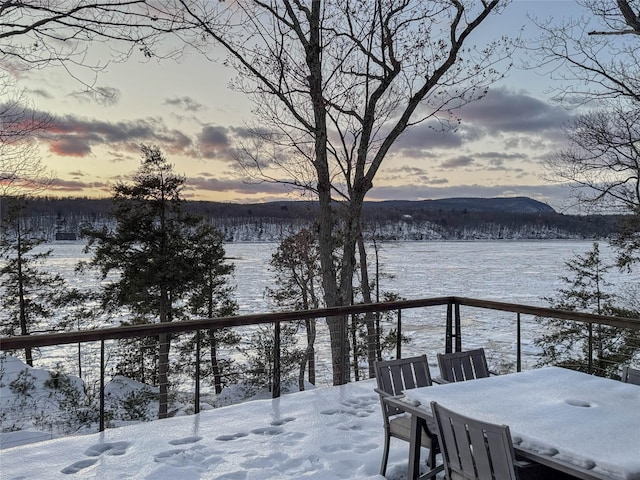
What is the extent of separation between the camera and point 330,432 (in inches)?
145

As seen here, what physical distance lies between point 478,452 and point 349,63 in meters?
6.61

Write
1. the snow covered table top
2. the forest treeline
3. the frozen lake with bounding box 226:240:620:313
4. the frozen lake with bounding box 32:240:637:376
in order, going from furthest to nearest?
1. the frozen lake with bounding box 226:240:620:313
2. the frozen lake with bounding box 32:240:637:376
3. the forest treeline
4. the snow covered table top

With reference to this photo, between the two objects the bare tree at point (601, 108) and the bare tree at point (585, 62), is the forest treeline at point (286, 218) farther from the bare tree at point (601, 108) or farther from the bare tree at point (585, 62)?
the bare tree at point (585, 62)

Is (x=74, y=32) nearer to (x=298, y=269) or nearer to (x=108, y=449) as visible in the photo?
(x=108, y=449)

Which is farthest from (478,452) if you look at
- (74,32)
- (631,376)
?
(74,32)

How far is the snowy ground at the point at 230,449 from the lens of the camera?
3.00 m

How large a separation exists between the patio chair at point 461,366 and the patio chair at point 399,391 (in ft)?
0.69

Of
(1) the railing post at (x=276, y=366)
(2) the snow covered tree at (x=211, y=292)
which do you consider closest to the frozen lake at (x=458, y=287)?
(2) the snow covered tree at (x=211, y=292)

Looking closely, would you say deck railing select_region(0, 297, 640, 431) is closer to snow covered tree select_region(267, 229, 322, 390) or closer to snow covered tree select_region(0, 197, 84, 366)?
snow covered tree select_region(267, 229, 322, 390)

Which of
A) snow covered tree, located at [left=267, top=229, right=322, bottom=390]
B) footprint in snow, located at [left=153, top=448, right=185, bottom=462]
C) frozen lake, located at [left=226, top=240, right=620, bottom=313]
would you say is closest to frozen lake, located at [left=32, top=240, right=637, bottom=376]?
frozen lake, located at [left=226, top=240, right=620, bottom=313]

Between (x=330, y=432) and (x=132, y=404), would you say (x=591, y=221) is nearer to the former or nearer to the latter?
(x=330, y=432)

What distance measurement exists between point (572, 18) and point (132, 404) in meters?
Answer: 11.4

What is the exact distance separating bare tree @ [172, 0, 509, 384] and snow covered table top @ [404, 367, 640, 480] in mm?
3731

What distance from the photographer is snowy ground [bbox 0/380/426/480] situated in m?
3.00
